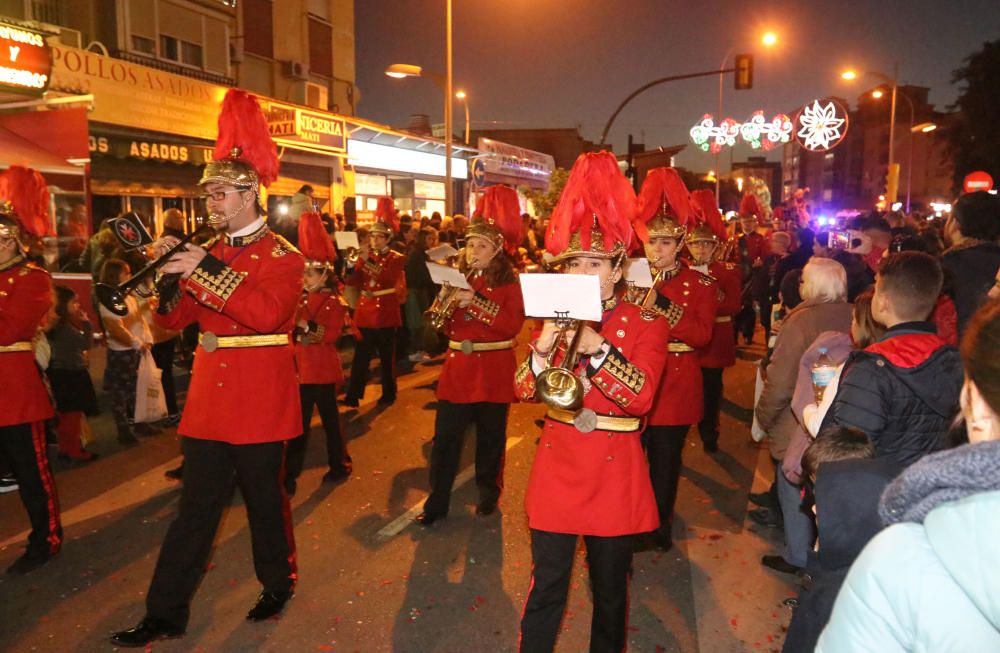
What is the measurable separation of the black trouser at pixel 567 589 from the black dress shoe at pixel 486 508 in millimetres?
2530

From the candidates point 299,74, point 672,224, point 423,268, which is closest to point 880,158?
point 299,74

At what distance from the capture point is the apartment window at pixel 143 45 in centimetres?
1560

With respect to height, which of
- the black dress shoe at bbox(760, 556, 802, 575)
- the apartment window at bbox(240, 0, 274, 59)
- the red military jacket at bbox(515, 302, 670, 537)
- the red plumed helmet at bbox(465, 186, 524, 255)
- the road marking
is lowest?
the black dress shoe at bbox(760, 556, 802, 575)

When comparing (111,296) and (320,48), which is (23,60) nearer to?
(111,296)

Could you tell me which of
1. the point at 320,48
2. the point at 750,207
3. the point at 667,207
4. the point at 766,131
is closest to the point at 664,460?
the point at 667,207

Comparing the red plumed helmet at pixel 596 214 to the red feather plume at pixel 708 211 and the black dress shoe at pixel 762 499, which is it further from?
the red feather plume at pixel 708 211

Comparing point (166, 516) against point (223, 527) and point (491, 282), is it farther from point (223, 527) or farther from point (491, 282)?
point (491, 282)

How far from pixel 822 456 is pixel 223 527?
14.8ft

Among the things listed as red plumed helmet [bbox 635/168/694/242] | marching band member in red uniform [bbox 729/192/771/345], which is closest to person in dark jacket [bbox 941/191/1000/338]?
red plumed helmet [bbox 635/168/694/242]

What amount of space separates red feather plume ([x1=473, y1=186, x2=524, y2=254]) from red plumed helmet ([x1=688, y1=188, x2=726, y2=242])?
5.80 feet

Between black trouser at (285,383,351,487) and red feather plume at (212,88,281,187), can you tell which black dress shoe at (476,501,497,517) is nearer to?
black trouser at (285,383,351,487)

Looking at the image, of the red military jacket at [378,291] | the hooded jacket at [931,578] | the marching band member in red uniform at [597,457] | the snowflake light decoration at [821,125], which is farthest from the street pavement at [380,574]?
the snowflake light decoration at [821,125]

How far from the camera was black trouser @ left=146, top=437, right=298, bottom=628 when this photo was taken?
3980mm

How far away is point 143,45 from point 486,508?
14265 millimetres
